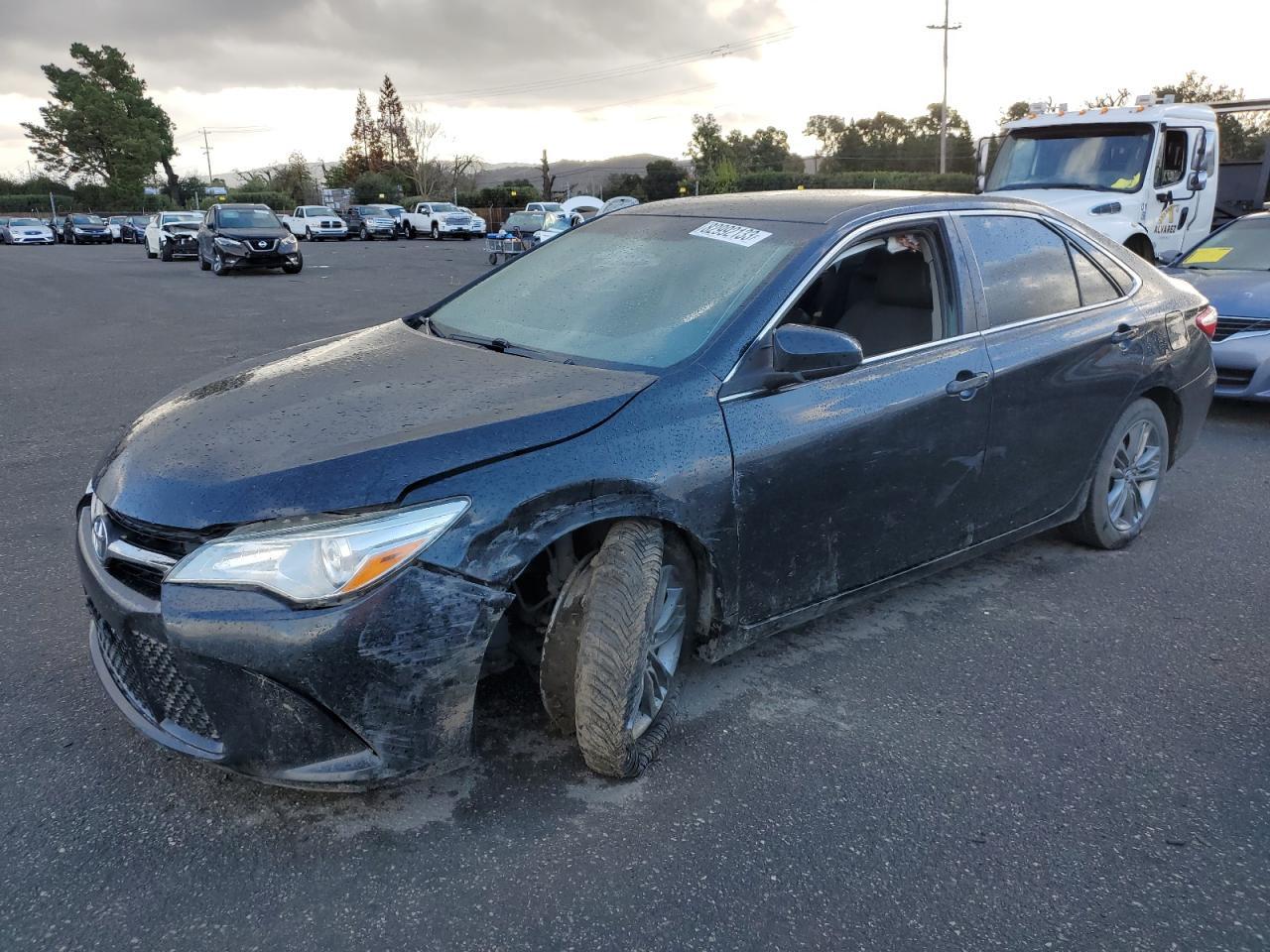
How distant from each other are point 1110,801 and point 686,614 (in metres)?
1.28

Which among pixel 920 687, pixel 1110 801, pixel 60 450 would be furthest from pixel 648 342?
pixel 60 450

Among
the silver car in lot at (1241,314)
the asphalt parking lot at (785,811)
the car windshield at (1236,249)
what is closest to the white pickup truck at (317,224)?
the car windshield at (1236,249)

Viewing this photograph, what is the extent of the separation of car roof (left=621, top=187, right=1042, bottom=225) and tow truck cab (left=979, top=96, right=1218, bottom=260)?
273 inches

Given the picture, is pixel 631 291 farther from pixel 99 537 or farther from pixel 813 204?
pixel 99 537

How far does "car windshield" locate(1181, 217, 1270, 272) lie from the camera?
7.69m

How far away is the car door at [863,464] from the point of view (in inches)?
114

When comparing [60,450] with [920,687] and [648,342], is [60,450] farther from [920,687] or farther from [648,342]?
[920,687]

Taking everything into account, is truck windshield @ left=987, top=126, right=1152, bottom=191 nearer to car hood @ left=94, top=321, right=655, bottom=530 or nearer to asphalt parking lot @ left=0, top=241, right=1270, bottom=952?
asphalt parking lot @ left=0, top=241, right=1270, bottom=952

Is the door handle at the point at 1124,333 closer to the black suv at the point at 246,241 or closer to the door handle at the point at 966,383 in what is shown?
the door handle at the point at 966,383

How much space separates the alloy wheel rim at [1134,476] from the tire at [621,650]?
259 centimetres

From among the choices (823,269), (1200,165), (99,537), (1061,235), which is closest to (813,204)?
(823,269)

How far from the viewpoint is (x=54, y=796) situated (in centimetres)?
260

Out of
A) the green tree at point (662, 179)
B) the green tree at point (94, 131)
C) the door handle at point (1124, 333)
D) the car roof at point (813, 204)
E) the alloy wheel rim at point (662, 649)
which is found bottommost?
the alloy wheel rim at point (662, 649)

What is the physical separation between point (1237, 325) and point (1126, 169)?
4.25 metres
